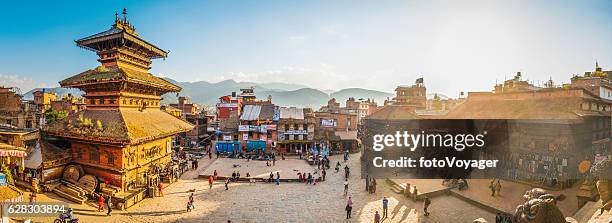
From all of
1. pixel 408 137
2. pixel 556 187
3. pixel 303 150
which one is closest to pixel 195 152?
pixel 303 150

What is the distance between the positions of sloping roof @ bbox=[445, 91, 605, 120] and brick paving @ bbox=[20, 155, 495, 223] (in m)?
8.62

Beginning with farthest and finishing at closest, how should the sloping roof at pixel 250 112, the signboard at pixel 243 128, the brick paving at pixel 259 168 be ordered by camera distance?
the sloping roof at pixel 250 112
the signboard at pixel 243 128
the brick paving at pixel 259 168

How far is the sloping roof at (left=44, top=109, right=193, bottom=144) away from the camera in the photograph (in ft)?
55.8

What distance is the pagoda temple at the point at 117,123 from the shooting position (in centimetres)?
1766

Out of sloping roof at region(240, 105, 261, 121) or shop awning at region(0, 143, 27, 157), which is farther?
sloping roof at region(240, 105, 261, 121)

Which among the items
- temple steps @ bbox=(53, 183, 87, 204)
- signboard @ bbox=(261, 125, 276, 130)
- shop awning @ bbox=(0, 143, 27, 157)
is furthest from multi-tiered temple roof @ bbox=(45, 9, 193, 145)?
signboard @ bbox=(261, 125, 276, 130)

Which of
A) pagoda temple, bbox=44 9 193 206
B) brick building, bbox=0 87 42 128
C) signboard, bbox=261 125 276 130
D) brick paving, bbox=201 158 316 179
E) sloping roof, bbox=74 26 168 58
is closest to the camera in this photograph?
pagoda temple, bbox=44 9 193 206

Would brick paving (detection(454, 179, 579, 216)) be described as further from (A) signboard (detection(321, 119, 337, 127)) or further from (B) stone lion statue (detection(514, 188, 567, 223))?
(A) signboard (detection(321, 119, 337, 127))

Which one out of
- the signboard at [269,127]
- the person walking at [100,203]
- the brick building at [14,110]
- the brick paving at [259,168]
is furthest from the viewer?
the signboard at [269,127]

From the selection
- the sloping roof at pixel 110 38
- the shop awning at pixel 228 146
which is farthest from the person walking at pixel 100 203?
the shop awning at pixel 228 146

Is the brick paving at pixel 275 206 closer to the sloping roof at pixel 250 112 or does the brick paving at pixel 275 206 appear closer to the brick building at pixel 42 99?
the sloping roof at pixel 250 112

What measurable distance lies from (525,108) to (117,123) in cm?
2942

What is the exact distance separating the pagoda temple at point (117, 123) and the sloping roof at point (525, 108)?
2621cm

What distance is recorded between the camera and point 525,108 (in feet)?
70.5
